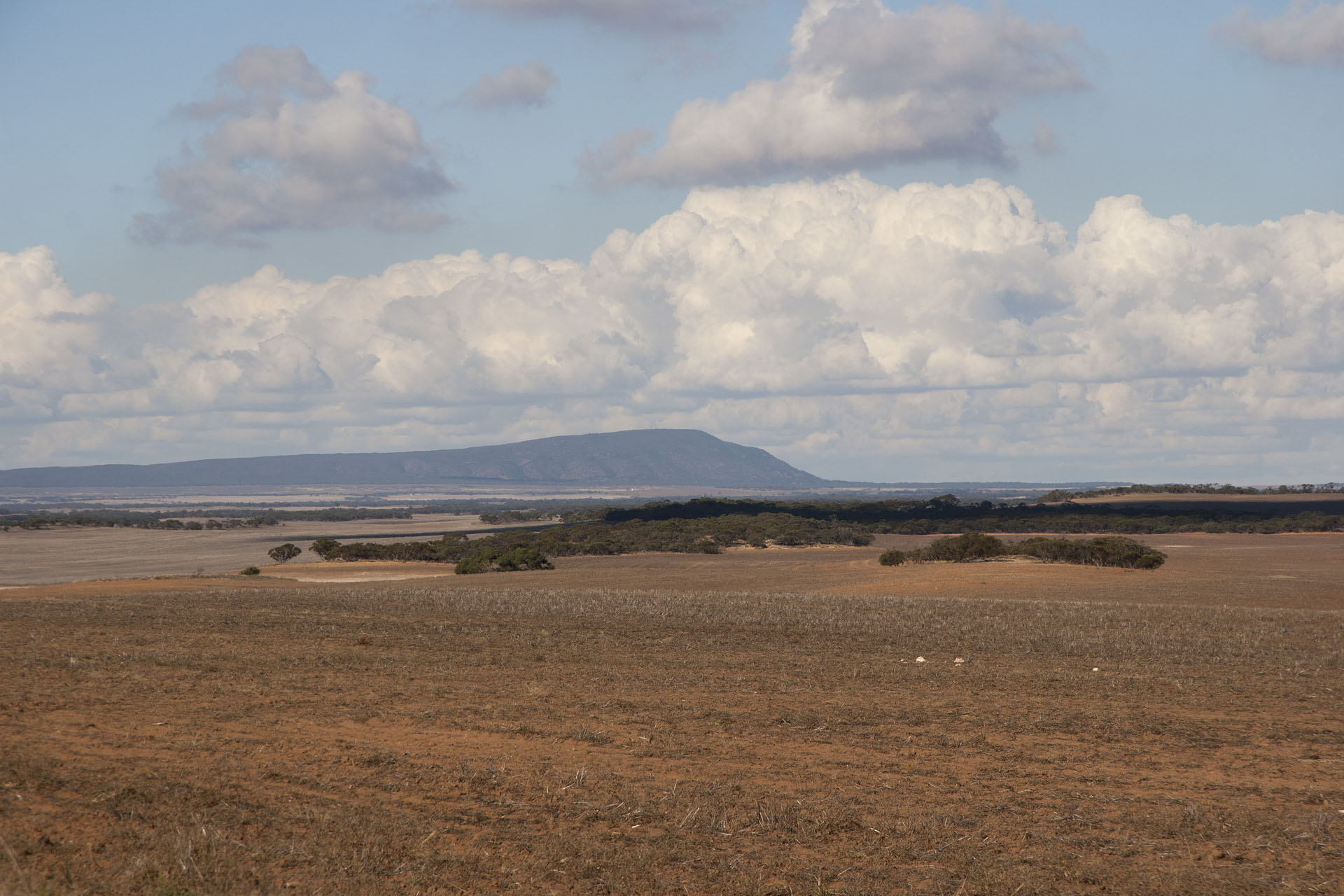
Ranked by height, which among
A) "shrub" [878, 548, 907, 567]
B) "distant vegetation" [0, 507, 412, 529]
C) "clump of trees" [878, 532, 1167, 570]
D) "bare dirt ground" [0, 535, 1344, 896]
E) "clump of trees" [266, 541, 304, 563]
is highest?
"bare dirt ground" [0, 535, 1344, 896]

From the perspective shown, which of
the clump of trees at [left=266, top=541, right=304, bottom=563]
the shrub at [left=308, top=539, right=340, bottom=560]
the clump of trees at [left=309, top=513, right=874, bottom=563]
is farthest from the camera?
the clump of trees at [left=266, top=541, right=304, bottom=563]

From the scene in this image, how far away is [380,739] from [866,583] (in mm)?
35884

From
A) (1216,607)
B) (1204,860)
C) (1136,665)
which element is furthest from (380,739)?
(1216,607)

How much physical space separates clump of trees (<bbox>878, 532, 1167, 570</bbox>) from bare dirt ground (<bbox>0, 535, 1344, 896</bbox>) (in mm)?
28180

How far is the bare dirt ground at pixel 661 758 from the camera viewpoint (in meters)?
8.26

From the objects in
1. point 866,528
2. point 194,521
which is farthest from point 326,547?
point 194,521

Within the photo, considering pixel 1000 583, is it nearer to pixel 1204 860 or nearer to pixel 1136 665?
pixel 1136 665

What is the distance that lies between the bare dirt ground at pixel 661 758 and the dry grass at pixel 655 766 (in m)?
0.05

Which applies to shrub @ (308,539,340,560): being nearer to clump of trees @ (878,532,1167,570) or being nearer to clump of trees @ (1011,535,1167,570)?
clump of trees @ (878,532,1167,570)

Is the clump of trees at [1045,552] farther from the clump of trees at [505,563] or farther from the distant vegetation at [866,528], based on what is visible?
the clump of trees at [505,563]

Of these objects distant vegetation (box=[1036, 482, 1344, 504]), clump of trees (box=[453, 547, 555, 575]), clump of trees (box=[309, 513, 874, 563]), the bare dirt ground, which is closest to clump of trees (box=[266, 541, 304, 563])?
clump of trees (box=[309, 513, 874, 563])

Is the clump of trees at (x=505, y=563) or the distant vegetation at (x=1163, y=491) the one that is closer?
the clump of trees at (x=505, y=563)

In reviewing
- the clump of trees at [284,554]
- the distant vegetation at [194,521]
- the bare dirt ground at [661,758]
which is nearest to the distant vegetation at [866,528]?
the clump of trees at [284,554]

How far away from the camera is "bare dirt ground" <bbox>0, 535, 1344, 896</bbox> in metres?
8.26
